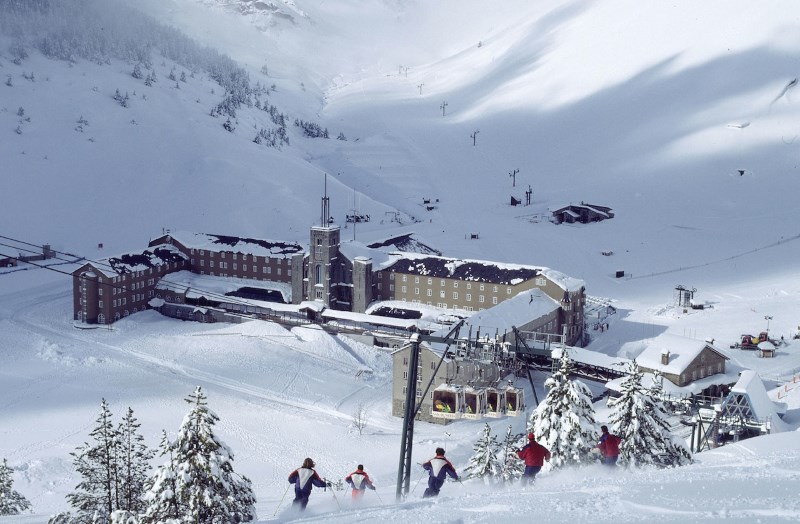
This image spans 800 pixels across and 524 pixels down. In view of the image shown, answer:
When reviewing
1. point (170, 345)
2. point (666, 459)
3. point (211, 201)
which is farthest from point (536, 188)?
point (666, 459)

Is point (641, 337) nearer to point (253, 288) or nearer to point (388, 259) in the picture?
point (388, 259)

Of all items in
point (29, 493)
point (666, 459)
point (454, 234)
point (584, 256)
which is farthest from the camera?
point (454, 234)

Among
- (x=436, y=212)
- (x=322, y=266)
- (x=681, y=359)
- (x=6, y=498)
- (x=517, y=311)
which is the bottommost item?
(x=6, y=498)

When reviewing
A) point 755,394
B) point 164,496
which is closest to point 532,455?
point 164,496

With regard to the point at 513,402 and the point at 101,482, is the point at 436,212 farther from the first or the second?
the point at 101,482

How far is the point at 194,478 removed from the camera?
66.1 ft

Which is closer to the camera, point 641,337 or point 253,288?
point 641,337

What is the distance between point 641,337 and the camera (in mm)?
60625

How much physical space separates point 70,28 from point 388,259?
100 m

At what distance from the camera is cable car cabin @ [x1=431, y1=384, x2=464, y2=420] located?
153 ft

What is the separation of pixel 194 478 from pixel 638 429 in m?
11.7

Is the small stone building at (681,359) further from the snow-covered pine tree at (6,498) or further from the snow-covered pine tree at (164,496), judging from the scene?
the snow-covered pine tree at (164,496)

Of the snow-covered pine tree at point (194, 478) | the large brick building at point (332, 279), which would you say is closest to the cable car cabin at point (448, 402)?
the large brick building at point (332, 279)

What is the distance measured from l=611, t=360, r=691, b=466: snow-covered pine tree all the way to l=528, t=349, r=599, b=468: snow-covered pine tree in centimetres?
123
